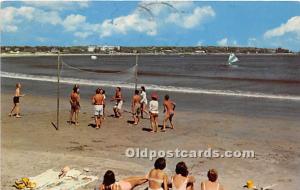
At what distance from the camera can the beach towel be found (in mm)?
9696

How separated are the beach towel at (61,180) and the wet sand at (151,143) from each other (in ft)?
1.10

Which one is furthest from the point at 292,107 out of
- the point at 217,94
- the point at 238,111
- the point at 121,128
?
the point at 121,128

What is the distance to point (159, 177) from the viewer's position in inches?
310

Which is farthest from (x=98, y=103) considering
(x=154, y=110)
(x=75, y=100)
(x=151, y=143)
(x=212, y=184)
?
(x=212, y=184)

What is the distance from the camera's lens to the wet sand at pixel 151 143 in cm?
1142

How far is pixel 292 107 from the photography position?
25.4 meters

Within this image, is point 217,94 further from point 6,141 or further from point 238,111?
point 6,141

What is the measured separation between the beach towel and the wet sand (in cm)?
33

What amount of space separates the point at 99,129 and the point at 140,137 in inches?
79.5

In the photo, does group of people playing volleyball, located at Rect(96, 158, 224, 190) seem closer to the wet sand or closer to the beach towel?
the beach towel

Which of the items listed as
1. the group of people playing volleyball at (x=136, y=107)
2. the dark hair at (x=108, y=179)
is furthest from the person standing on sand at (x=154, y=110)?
the dark hair at (x=108, y=179)

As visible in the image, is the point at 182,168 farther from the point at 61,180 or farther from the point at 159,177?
the point at 61,180

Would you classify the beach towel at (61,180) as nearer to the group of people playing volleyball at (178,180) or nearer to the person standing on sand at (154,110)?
the group of people playing volleyball at (178,180)

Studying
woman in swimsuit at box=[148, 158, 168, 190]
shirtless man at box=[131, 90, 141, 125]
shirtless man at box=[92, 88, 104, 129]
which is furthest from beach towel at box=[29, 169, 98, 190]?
shirtless man at box=[131, 90, 141, 125]
